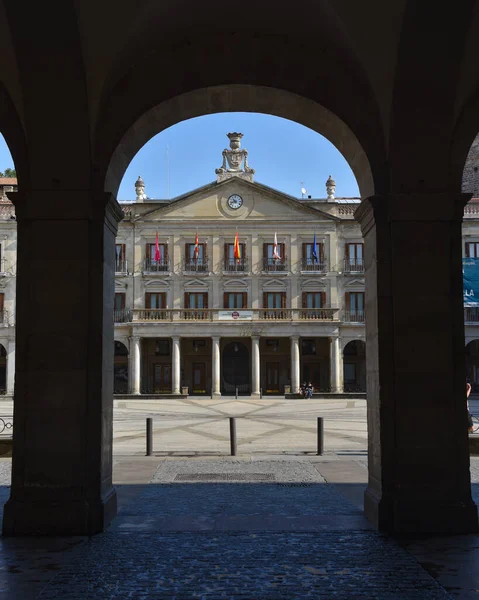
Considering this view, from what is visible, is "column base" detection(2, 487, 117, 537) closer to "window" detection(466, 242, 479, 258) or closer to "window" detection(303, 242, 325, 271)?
"window" detection(303, 242, 325, 271)

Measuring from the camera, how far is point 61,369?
6484 millimetres

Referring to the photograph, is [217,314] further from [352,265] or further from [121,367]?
[352,265]

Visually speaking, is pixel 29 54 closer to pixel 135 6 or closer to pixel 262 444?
pixel 135 6

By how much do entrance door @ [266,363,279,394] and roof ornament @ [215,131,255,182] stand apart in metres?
14.0

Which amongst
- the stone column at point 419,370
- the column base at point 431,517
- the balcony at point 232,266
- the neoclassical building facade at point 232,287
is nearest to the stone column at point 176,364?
the neoclassical building facade at point 232,287

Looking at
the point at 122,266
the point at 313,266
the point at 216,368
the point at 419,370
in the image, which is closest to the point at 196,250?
the point at 122,266

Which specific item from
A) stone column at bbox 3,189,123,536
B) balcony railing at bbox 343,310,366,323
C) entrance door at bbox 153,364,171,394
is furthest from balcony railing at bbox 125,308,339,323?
stone column at bbox 3,189,123,536

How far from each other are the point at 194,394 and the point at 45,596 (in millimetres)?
38854

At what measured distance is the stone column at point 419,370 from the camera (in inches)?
249

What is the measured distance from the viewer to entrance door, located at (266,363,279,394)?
4381 cm

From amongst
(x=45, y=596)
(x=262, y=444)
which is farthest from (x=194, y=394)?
(x=45, y=596)

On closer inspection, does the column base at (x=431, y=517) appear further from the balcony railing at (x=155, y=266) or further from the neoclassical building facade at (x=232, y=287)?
the balcony railing at (x=155, y=266)

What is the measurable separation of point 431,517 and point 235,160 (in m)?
40.6

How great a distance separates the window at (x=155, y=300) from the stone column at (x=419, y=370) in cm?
3645
